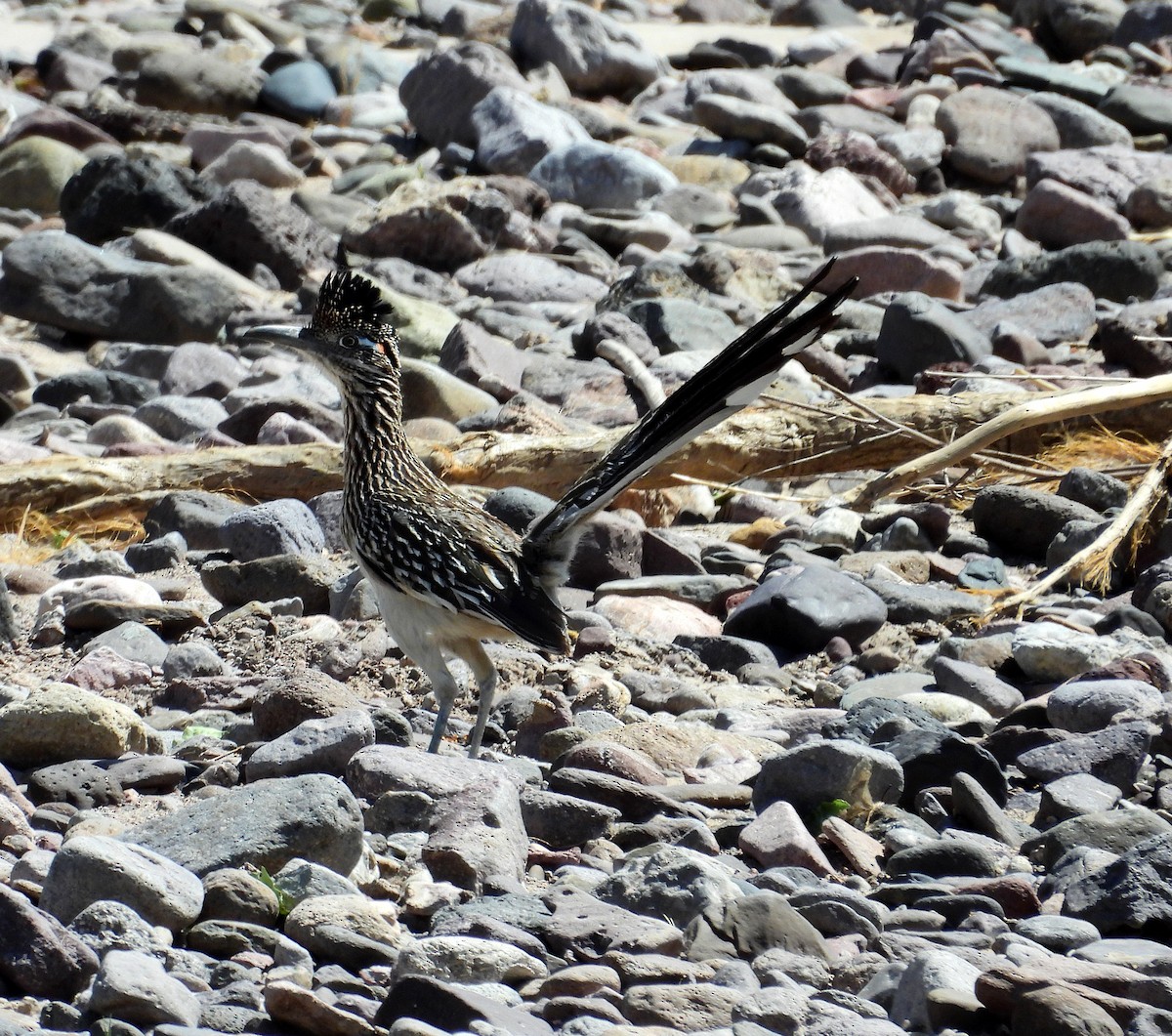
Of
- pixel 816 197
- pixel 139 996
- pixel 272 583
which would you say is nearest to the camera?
pixel 139 996

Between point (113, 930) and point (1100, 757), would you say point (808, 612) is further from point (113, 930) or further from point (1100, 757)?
point (113, 930)

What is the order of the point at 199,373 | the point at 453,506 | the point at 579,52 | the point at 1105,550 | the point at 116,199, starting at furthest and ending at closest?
the point at 579,52, the point at 116,199, the point at 199,373, the point at 1105,550, the point at 453,506

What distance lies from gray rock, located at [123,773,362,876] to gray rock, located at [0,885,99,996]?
0.59m

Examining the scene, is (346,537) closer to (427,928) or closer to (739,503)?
(427,928)

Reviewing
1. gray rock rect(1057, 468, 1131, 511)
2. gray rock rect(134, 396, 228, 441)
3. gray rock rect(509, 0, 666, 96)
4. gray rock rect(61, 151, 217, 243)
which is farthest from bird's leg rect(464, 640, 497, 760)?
gray rock rect(509, 0, 666, 96)

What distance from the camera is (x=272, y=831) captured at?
164 inches

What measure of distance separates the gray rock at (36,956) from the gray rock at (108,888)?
278 millimetres

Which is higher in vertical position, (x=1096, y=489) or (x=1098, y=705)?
(x=1098, y=705)

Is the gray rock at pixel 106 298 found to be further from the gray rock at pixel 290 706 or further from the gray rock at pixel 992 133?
the gray rock at pixel 992 133

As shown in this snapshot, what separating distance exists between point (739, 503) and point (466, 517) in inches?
130

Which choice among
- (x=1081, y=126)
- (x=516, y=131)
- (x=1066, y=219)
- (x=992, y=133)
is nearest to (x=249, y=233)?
(x=516, y=131)

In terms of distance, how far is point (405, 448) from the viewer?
245 inches

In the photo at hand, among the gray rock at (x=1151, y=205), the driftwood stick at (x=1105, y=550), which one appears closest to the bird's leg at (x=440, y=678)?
the driftwood stick at (x=1105, y=550)

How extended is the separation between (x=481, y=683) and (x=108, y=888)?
1.97m
